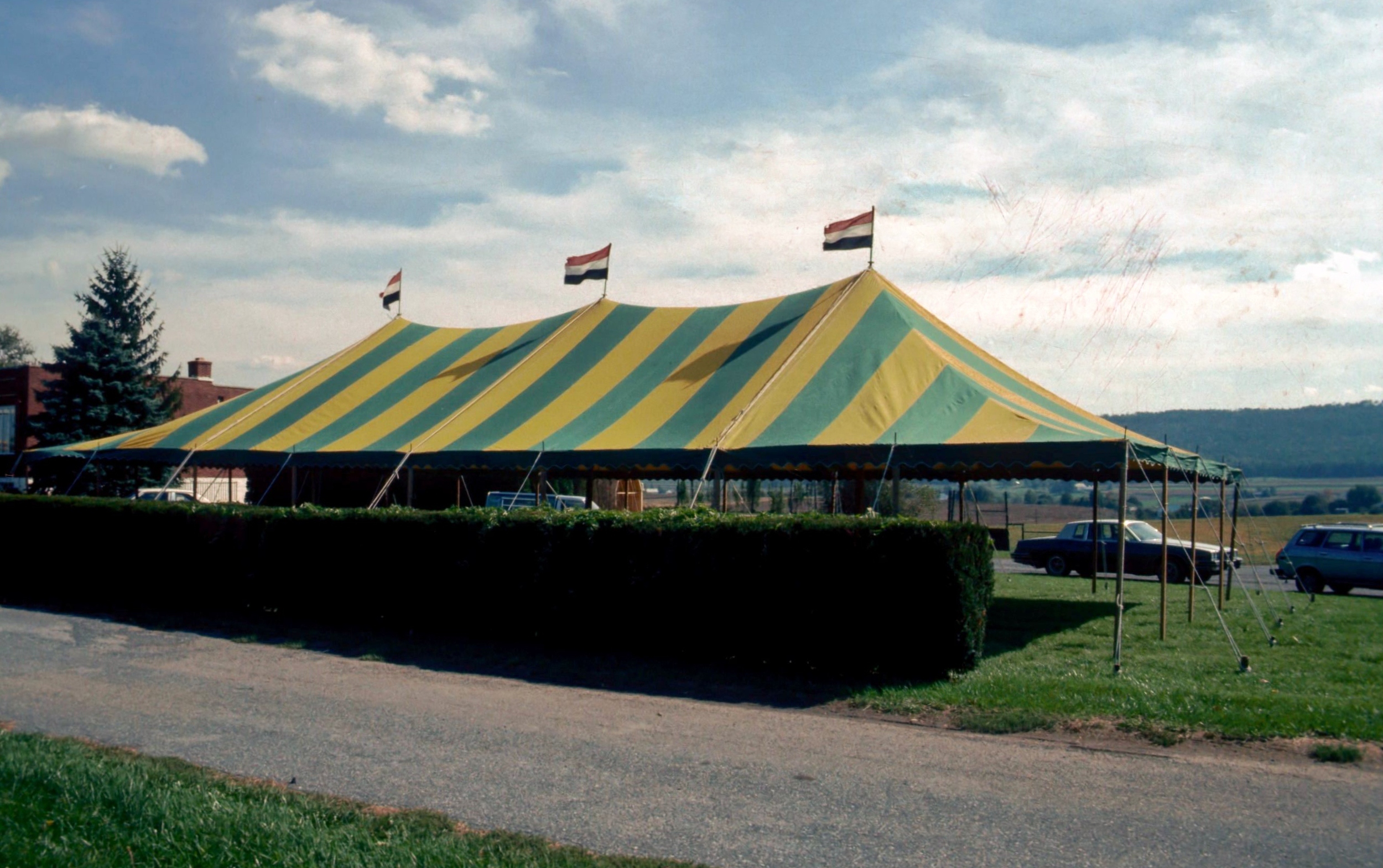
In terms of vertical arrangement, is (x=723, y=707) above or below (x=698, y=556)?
below

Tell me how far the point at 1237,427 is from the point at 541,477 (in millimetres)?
83985

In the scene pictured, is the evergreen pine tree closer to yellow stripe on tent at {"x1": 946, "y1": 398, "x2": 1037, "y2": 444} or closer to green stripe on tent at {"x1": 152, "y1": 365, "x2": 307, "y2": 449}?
green stripe on tent at {"x1": 152, "y1": 365, "x2": 307, "y2": 449}

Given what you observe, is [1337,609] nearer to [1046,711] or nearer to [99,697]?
[1046,711]

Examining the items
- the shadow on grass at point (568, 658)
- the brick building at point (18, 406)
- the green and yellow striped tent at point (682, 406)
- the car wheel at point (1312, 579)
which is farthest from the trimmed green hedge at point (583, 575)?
the brick building at point (18, 406)

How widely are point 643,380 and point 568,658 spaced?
6.71 m

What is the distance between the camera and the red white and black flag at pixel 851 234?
653 inches

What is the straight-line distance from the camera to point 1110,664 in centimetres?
1009

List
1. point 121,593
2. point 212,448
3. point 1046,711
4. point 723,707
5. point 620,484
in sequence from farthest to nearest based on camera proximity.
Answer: point 620,484, point 212,448, point 121,593, point 723,707, point 1046,711

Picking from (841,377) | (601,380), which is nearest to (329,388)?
(601,380)

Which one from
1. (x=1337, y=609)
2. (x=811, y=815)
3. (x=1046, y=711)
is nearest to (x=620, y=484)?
(x=1337, y=609)

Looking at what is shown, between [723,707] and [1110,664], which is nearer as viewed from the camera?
[723,707]

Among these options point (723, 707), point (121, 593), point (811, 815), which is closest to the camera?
point (811, 815)

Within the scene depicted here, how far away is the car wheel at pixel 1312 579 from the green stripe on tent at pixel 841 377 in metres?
12.9

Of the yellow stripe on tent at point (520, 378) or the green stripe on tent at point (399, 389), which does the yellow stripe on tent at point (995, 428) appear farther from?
the green stripe on tent at point (399, 389)
